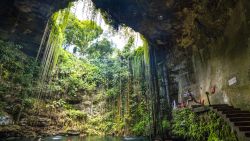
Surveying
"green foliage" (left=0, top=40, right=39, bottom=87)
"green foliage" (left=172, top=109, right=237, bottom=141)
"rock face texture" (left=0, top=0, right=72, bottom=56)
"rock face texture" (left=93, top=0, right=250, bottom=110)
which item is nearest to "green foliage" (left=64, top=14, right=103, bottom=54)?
"green foliage" (left=0, top=40, right=39, bottom=87)

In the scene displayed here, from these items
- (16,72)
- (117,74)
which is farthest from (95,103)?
(16,72)

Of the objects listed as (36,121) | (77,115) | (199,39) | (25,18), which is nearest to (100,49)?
(77,115)

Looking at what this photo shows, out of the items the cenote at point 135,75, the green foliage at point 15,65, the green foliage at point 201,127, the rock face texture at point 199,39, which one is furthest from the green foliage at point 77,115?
the green foliage at point 201,127

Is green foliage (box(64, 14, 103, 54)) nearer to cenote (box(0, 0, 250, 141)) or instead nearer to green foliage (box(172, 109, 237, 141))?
cenote (box(0, 0, 250, 141))

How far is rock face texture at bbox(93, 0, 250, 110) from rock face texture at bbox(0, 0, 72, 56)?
100 inches

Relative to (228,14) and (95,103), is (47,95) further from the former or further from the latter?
(228,14)

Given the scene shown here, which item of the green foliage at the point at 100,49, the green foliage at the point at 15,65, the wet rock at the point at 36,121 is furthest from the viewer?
the green foliage at the point at 100,49

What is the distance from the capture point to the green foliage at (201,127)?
5348 mm

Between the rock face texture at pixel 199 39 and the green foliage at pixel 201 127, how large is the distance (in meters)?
0.97

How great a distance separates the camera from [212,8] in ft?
24.2

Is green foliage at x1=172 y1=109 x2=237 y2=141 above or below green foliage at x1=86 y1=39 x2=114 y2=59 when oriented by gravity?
below

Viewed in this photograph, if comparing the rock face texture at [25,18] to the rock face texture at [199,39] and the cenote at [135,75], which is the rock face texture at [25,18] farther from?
the rock face texture at [199,39]

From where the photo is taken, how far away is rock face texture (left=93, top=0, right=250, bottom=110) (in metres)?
6.10

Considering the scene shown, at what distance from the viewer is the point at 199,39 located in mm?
8844
